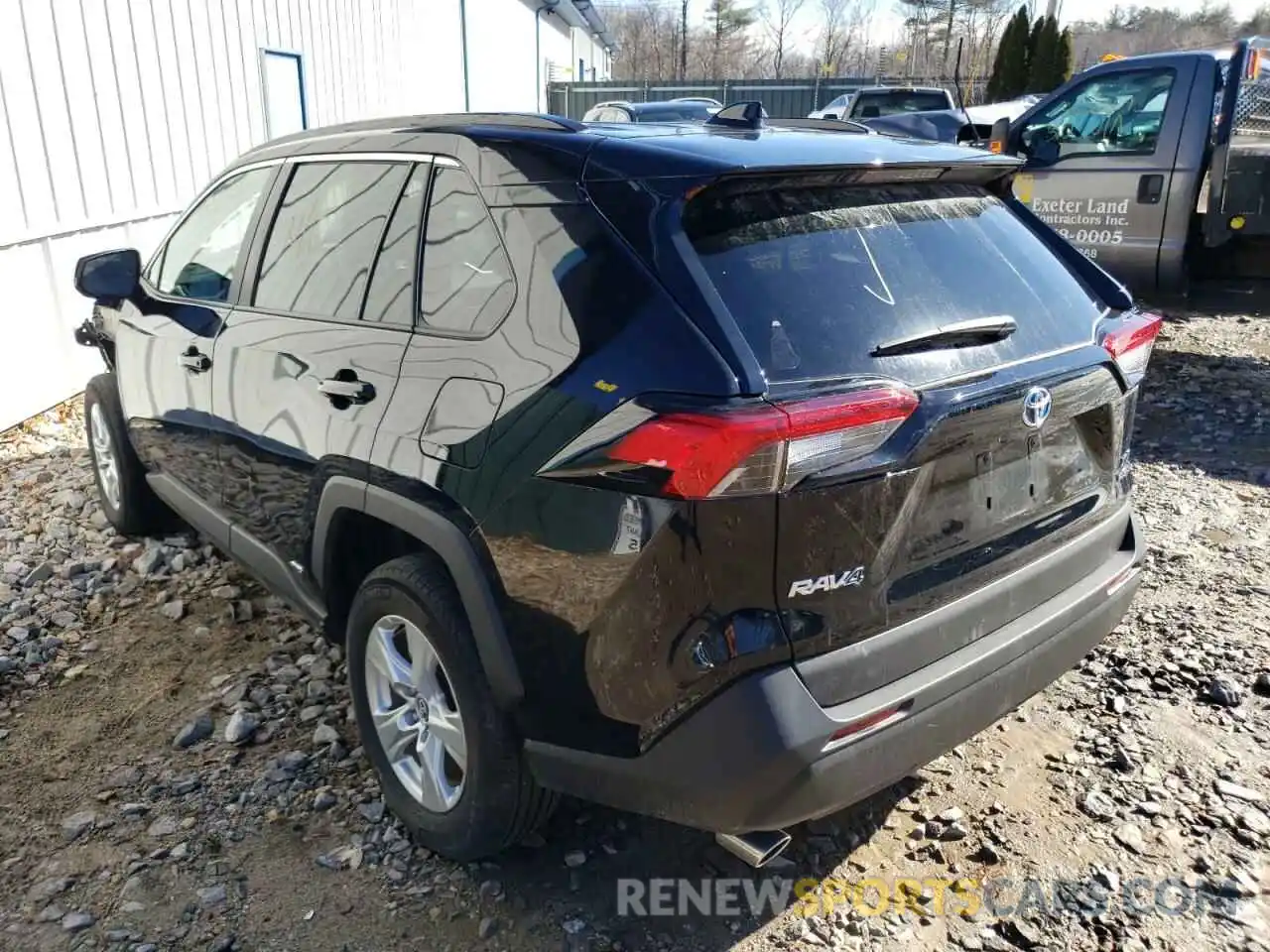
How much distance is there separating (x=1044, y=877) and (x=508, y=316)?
1987mm

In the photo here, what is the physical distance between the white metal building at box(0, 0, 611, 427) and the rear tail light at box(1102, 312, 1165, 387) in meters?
6.27

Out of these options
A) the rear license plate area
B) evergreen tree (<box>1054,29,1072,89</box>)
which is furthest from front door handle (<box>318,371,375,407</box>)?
evergreen tree (<box>1054,29,1072,89</box>)

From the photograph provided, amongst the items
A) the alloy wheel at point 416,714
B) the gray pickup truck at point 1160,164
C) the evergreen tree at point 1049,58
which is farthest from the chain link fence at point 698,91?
the alloy wheel at point 416,714

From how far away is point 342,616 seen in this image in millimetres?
3088

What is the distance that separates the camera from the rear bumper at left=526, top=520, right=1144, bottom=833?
6.49 feet

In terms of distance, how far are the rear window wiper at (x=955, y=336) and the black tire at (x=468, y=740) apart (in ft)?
3.82

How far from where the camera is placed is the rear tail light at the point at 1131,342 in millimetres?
2633

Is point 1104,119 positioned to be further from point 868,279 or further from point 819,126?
point 868,279

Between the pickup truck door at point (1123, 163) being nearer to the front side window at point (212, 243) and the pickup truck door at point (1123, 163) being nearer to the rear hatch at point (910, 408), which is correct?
the rear hatch at point (910, 408)

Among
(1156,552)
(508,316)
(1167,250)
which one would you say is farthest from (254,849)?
(1167,250)

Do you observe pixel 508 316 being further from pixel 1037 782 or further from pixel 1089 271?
pixel 1037 782

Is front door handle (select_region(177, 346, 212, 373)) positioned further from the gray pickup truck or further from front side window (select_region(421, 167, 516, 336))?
the gray pickup truck

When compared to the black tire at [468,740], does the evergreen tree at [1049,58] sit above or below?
above

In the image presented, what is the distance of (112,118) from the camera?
284 inches
